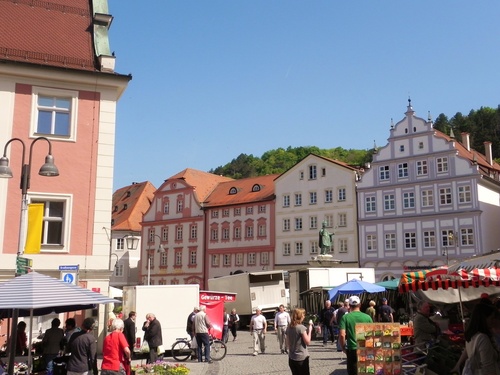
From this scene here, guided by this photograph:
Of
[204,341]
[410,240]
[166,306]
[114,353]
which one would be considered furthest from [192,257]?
[114,353]

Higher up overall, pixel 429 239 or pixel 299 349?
pixel 429 239

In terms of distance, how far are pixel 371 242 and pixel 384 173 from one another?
19.4 ft

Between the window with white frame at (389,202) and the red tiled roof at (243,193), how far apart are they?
1200 centimetres

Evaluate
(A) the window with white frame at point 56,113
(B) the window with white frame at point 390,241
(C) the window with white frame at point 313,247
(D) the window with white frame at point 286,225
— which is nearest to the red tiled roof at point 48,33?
(A) the window with white frame at point 56,113

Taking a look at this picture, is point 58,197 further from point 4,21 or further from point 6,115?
point 4,21

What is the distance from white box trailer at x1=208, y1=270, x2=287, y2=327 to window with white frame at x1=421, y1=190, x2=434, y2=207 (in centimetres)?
1767

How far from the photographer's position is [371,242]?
4962 centimetres

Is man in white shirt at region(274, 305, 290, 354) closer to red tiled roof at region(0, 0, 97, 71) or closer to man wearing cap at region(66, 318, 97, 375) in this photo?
red tiled roof at region(0, 0, 97, 71)

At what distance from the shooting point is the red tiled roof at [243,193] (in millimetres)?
59031

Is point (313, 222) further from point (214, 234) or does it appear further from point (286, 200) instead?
point (214, 234)

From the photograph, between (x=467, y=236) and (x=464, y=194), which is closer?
(x=467, y=236)

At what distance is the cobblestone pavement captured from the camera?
1525cm

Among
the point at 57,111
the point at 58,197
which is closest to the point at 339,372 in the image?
the point at 58,197

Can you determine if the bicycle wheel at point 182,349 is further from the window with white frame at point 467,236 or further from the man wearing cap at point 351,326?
the window with white frame at point 467,236
